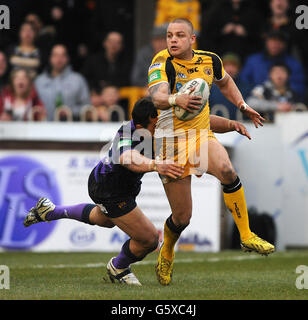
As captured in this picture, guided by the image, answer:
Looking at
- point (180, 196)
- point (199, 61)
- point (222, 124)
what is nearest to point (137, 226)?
point (180, 196)

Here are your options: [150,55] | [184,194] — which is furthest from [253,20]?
[184,194]

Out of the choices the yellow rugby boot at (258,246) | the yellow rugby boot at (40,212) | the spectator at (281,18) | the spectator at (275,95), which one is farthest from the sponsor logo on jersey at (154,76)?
the spectator at (281,18)

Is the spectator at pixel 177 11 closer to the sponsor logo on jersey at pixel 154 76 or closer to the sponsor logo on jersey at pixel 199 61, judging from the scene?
the sponsor logo on jersey at pixel 199 61

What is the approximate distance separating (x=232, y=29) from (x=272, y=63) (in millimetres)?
1229

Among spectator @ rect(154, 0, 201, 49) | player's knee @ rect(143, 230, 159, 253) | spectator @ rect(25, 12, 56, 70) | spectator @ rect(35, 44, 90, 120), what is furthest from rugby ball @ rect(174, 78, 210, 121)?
spectator @ rect(25, 12, 56, 70)

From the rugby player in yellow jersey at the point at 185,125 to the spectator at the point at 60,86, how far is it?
20.0 feet

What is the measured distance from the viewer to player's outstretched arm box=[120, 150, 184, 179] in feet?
25.1

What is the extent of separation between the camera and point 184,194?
28.6 feet

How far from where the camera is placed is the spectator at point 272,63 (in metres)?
15.2

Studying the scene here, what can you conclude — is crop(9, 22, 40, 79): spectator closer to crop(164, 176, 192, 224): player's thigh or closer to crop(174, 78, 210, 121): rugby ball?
crop(164, 176, 192, 224): player's thigh

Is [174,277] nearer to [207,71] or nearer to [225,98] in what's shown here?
[207,71]

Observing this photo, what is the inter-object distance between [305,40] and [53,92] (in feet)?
15.4

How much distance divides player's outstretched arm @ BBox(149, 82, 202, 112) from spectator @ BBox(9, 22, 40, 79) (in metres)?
7.38

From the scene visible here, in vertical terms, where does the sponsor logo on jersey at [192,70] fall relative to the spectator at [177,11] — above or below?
below
